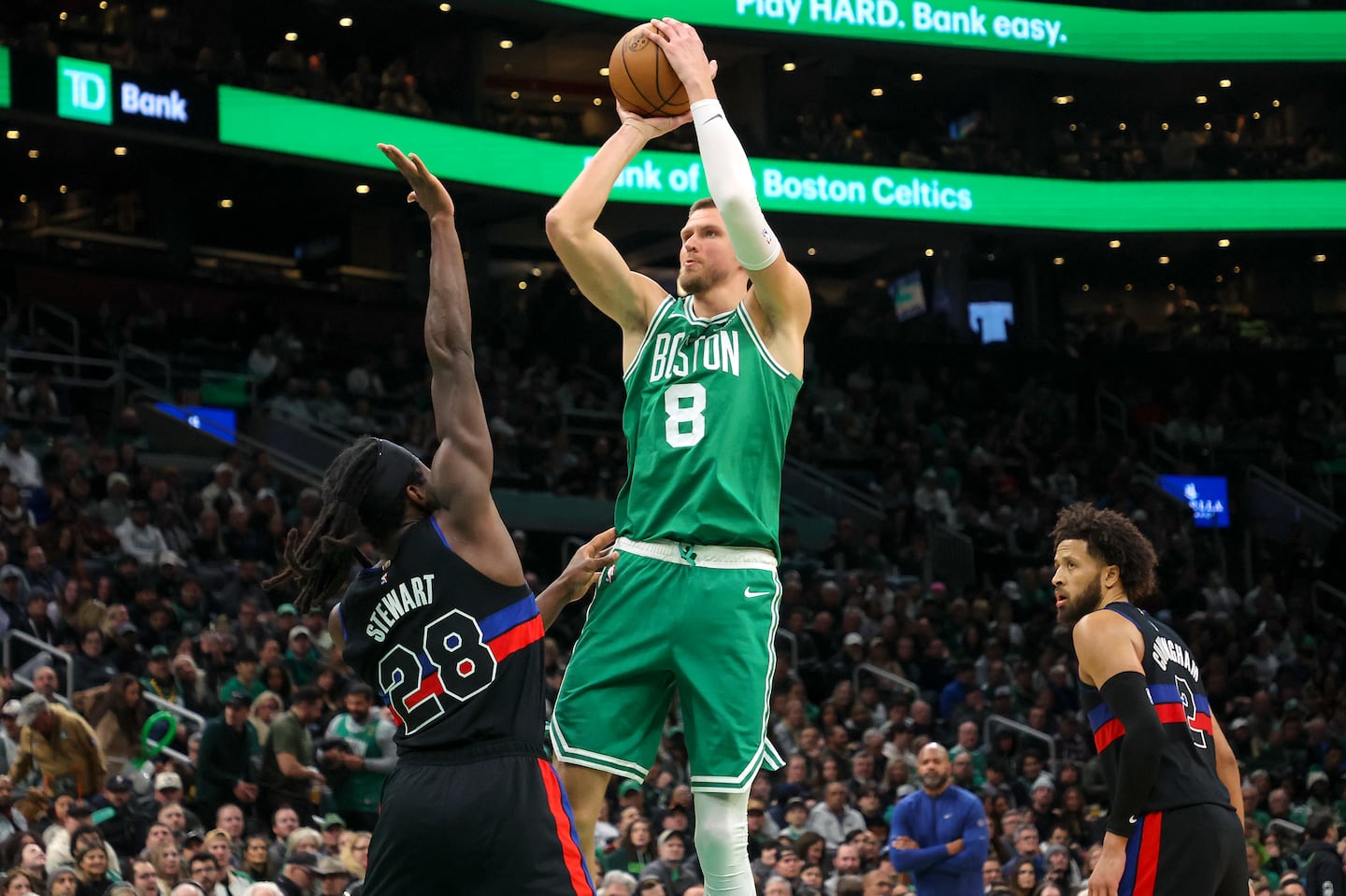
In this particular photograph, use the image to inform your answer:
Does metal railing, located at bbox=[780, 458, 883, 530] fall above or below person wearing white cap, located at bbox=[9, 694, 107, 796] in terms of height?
above

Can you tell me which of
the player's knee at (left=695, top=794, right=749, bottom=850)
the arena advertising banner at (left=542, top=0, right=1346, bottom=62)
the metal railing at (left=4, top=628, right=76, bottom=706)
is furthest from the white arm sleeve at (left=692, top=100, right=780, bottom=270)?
the arena advertising banner at (left=542, top=0, right=1346, bottom=62)

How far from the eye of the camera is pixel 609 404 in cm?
2641

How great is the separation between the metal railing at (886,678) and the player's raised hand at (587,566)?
13935 mm

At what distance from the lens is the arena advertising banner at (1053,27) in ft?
93.6

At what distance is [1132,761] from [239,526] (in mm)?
12805

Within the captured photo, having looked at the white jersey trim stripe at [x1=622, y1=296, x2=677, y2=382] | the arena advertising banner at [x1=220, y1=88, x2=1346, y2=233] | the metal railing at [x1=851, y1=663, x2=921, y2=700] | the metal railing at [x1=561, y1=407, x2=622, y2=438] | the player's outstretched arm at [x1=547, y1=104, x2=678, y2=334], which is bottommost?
the metal railing at [x1=851, y1=663, x2=921, y2=700]

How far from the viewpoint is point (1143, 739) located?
6.07m

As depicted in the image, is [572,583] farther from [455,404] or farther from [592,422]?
[592,422]

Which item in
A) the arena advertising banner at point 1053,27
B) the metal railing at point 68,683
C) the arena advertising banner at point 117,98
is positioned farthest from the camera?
the arena advertising banner at point 1053,27

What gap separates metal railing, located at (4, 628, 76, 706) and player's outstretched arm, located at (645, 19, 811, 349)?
881 cm

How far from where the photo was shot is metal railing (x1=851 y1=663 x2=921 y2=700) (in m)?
19.7

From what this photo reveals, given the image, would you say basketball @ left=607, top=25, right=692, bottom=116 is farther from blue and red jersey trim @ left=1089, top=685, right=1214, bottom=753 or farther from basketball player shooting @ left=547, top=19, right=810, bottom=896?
blue and red jersey trim @ left=1089, top=685, right=1214, bottom=753

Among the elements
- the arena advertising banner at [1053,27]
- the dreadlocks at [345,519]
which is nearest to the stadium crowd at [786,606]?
the arena advertising banner at [1053,27]

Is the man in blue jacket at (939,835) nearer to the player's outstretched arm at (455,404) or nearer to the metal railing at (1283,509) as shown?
the player's outstretched arm at (455,404)
